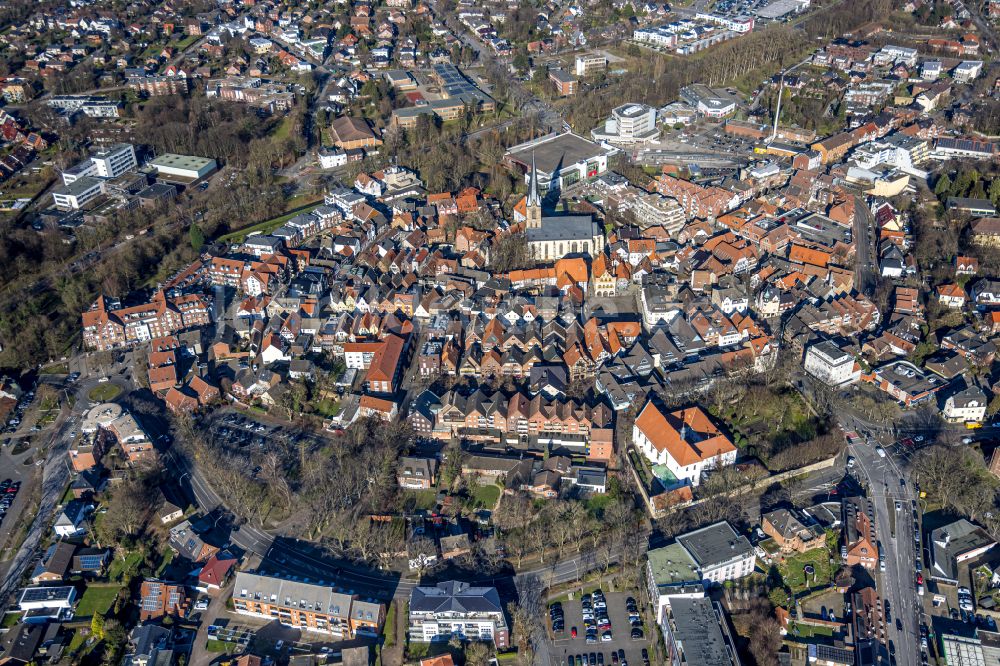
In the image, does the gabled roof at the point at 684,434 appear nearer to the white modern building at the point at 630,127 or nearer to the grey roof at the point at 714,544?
the grey roof at the point at 714,544

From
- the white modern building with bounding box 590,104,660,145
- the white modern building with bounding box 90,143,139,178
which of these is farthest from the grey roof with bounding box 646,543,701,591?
the white modern building with bounding box 90,143,139,178

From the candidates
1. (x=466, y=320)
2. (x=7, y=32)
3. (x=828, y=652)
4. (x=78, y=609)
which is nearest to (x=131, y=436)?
(x=78, y=609)

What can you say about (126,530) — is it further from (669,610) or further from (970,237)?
(970,237)

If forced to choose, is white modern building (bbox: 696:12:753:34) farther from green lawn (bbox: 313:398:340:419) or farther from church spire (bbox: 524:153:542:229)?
green lawn (bbox: 313:398:340:419)

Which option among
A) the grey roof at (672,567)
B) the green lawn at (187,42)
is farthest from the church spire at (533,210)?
the green lawn at (187,42)

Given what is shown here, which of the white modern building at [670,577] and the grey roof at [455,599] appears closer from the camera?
the grey roof at [455,599]

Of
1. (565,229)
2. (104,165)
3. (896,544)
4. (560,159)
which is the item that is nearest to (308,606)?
(896,544)
